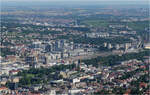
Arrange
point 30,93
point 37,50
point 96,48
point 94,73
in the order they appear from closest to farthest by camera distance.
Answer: point 30,93
point 94,73
point 37,50
point 96,48

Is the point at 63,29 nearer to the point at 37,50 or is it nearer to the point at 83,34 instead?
the point at 83,34

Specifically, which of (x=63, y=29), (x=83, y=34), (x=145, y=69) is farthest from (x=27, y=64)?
(x=63, y=29)

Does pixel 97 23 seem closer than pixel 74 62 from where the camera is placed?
No

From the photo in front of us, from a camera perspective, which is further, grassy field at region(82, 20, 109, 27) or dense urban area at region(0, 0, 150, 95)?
grassy field at region(82, 20, 109, 27)

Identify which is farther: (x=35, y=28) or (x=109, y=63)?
(x=35, y=28)

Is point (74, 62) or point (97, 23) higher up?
point (74, 62)

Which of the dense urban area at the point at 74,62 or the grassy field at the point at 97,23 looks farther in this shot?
the grassy field at the point at 97,23

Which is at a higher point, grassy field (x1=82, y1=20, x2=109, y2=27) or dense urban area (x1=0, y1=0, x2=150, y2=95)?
dense urban area (x1=0, y1=0, x2=150, y2=95)

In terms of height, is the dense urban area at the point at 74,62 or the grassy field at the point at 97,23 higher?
the dense urban area at the point at 74,62
